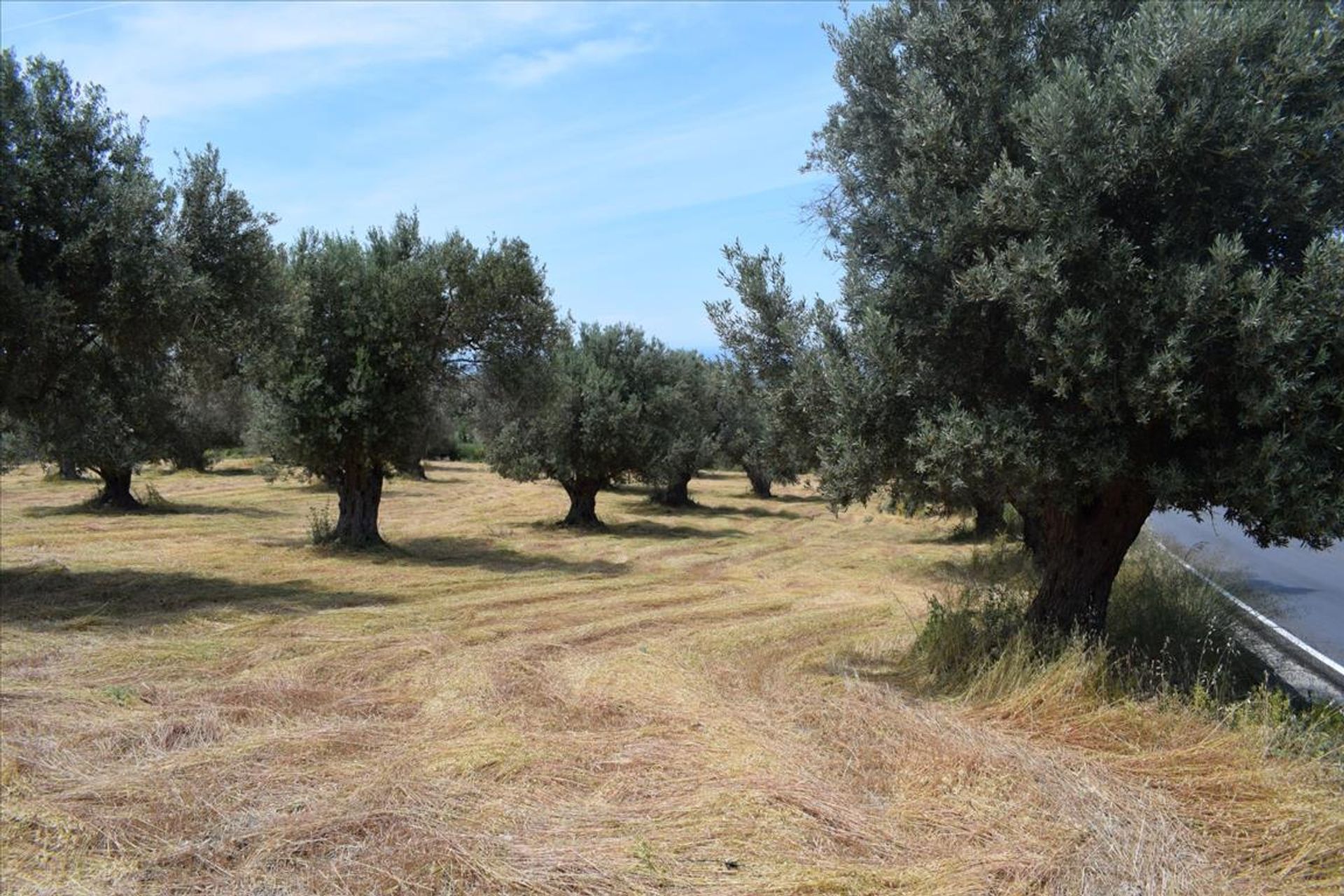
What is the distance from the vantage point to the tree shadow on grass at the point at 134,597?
37.0 ft

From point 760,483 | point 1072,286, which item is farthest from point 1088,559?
point 760,483

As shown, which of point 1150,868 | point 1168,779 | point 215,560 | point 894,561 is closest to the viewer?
point 1150,868

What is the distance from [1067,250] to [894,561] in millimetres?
13754

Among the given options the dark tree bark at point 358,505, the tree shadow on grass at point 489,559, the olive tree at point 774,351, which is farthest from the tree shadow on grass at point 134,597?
the olive tree at point 774,351

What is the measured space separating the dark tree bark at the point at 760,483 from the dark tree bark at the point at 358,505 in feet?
69.3

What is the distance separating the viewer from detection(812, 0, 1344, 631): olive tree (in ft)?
20.3

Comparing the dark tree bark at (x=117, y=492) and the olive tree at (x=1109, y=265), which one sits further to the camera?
the dark tree bark at (x=117, y=492)

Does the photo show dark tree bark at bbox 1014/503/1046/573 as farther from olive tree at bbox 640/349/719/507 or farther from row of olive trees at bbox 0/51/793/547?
olive tree at bbox 640/349/719/507

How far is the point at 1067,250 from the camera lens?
Result: 654cm

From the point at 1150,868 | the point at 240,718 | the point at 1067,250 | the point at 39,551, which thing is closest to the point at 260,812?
the point at 240,718

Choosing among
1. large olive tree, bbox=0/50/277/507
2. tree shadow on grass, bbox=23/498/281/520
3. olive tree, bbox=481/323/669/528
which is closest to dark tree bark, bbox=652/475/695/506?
olive tree, bbox=481/323/669/528

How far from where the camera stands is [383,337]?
17.4 m

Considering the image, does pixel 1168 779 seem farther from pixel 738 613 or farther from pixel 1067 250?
pixel 738 613

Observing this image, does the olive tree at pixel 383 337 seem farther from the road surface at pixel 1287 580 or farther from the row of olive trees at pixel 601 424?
the road surface at pixel 1287 580
